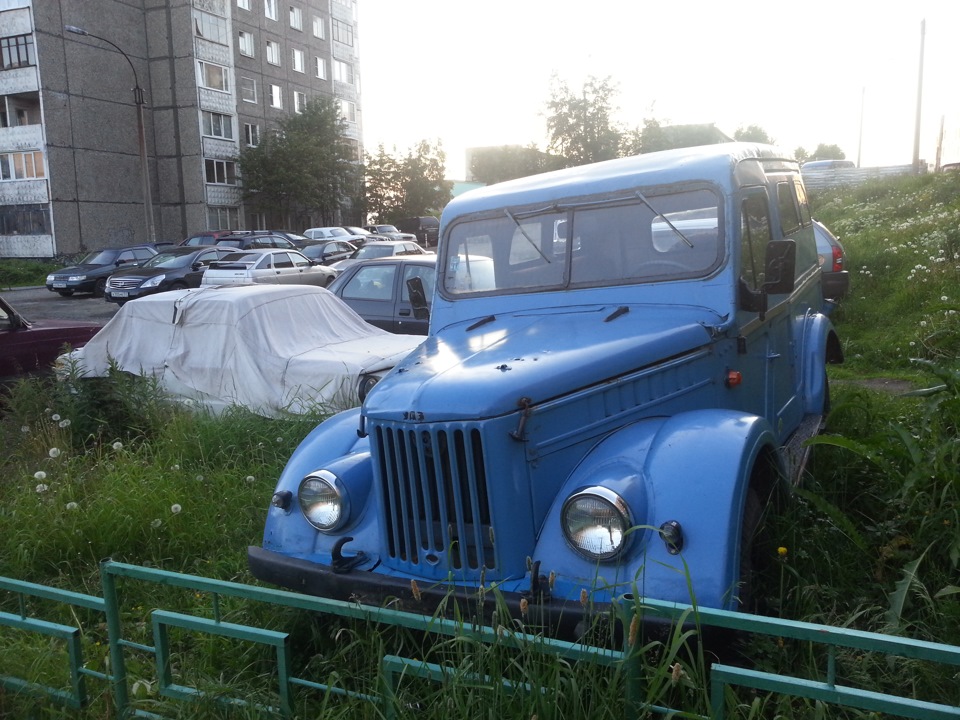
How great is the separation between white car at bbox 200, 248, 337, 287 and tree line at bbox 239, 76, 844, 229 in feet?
23.7

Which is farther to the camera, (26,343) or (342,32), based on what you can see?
(342,32)

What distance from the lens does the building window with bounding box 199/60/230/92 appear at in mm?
40094

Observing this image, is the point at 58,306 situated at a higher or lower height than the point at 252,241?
lower

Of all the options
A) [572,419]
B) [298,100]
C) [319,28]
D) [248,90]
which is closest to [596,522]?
[572,419]

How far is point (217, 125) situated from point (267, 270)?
2457 centimetres

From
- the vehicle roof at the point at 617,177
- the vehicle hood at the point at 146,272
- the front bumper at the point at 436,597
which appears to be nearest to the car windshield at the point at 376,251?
the vehicle hood at the point at 146,272

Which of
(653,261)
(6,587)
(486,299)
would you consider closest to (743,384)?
(653,261)

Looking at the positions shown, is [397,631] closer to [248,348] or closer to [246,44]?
[248,348]

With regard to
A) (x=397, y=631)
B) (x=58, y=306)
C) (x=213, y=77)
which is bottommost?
(x=58, y=306)

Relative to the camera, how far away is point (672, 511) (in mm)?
2945

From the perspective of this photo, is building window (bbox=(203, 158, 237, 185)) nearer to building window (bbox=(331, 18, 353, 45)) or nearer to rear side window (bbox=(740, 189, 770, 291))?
building window (bbox=(331, 18, 353, 45))

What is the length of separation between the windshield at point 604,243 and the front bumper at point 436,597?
185cm

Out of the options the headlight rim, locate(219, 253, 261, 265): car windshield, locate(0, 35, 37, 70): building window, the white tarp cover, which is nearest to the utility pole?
locate(219, 253, 261, 265): car windshield

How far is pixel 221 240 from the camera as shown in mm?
25578
